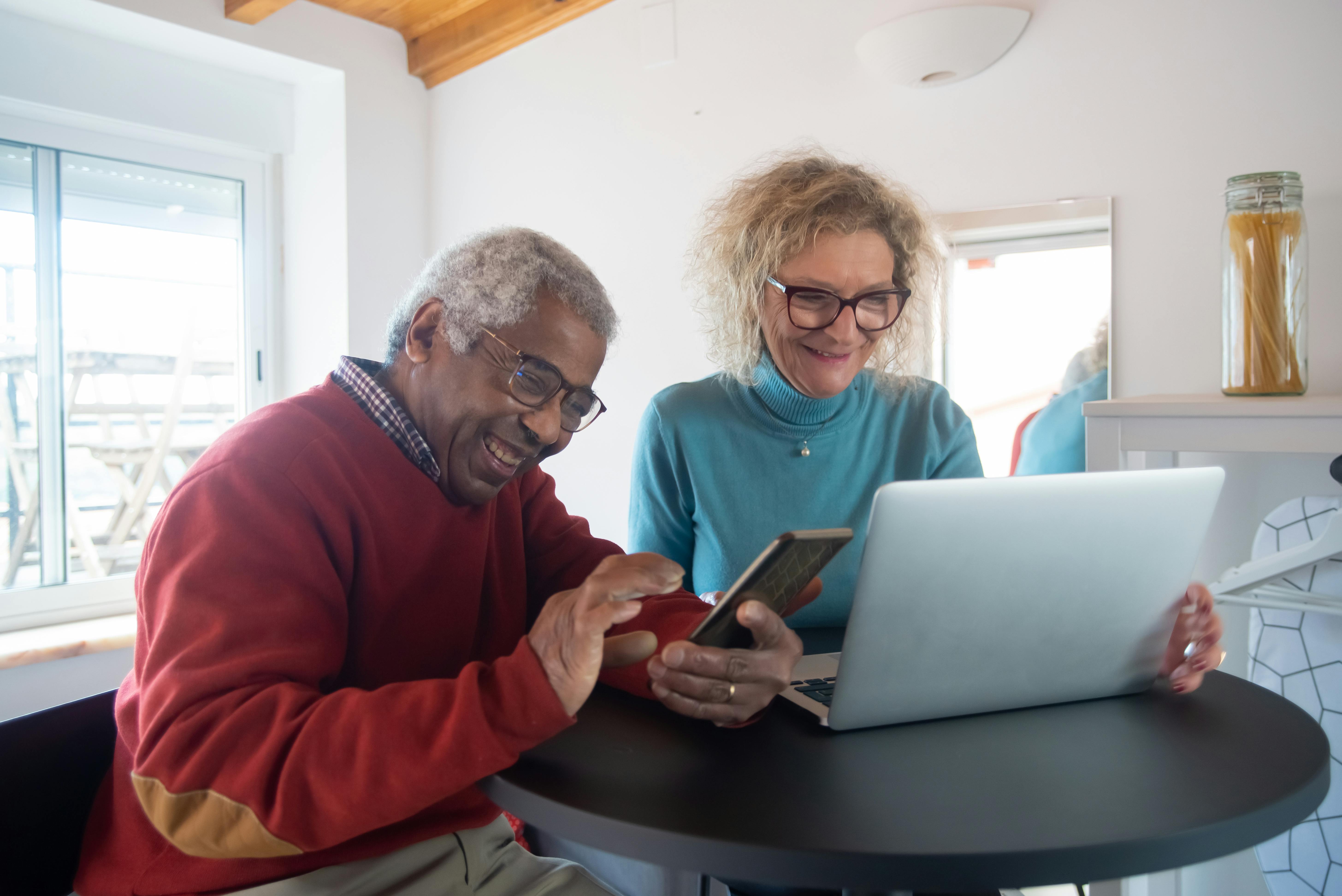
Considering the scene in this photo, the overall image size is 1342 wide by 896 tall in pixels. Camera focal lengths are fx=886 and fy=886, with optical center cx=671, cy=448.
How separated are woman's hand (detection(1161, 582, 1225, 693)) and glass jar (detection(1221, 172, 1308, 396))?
2.48ft

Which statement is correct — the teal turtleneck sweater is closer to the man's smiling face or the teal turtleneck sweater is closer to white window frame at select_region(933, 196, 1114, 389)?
the man's smiling face

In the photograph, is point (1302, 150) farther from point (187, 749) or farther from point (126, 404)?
point (126, 404)

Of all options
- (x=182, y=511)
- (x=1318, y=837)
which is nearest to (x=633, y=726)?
(x=182, y=511)

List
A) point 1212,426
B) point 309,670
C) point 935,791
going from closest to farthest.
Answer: point 935,791 → point 309,670 → point 1212,426

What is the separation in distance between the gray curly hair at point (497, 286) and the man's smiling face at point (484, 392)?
0.5 inches

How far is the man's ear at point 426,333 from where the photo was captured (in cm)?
116

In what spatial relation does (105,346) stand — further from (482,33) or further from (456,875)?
(456,875)

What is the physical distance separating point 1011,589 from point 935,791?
201mm

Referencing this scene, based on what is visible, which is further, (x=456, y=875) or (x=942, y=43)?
(x=942, y=43)

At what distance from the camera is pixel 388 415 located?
1122 mm

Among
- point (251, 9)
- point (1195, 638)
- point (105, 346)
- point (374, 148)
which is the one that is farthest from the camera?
point (374, 148)

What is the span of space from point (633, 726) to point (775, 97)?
2.25m

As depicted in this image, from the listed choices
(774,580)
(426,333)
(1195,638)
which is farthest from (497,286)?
(1195,638)

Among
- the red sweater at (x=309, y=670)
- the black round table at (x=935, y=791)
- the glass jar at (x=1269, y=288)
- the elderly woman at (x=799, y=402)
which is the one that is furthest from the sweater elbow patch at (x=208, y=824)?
the glass jar at (x=1269, y=288)
